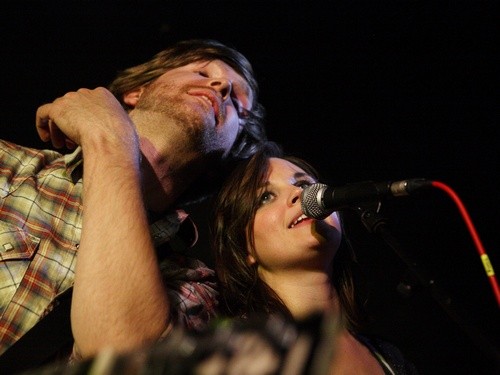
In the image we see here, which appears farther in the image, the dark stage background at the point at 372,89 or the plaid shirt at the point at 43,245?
the dark stage background at the point at 372,89

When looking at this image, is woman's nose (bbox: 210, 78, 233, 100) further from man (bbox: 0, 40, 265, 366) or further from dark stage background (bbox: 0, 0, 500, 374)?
dark stage background (bbox: 0, 0, 500, 374)

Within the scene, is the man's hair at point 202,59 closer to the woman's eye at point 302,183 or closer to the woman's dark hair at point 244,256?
the woman's dark hair at point 244,256

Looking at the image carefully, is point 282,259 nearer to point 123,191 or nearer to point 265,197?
point 265,197

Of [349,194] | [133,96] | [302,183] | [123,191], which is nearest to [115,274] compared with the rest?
[123,191]

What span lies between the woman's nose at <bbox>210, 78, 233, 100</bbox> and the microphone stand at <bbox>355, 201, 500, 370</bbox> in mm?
1161

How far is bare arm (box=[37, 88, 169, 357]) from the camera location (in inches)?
53.8

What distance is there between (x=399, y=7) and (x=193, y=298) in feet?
6.15

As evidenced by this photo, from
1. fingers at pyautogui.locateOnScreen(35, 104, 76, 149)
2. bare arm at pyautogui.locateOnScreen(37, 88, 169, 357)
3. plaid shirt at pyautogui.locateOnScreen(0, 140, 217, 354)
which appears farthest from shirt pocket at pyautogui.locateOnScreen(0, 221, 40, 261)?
bare arm at pyautogui.locateOnScreen(37, 88, 169, 357)

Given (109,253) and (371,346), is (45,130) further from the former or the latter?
(371,346)

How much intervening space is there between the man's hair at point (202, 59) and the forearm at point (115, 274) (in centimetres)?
116

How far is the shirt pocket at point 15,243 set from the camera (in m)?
1.75

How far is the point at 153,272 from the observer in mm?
1438

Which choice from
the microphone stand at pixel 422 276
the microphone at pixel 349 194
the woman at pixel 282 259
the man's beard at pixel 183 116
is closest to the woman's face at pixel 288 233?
the woman at pixel 282 259

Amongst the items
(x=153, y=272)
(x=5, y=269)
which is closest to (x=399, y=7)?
(x=153, y=272)
